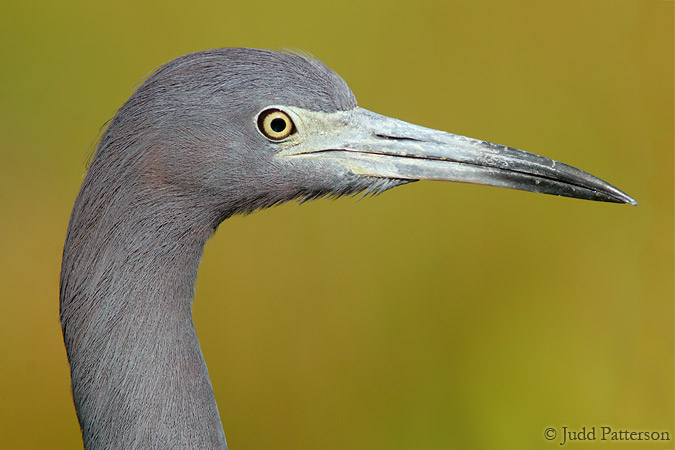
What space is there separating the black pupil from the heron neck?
12.2 inches

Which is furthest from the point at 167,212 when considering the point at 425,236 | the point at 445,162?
the point at 425,236

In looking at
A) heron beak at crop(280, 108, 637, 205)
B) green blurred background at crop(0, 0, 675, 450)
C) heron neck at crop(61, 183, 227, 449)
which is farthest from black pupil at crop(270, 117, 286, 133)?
green blurred background at crop(0, 0, 675, 450)

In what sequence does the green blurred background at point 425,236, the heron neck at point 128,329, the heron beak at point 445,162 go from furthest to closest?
the green blurred background at point 425,236, the heron beak at point 445,162, the heron neck at point 128,329

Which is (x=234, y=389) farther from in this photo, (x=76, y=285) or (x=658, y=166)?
(x=658, y=166)

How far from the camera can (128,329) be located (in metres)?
1.73

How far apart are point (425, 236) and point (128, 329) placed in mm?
2873

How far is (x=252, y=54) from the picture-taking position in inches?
71.7

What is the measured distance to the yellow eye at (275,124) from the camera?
1.80 meters

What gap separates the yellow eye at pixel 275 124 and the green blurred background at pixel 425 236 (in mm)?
2384

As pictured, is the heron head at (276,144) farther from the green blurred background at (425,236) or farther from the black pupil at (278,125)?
the green blurred background at (425,236)

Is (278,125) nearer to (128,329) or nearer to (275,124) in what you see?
(275,124)

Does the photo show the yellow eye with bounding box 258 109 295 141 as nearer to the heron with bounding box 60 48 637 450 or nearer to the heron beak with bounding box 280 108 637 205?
the heron with bounding box 60 48 637 450

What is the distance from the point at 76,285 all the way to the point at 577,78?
3.57 m

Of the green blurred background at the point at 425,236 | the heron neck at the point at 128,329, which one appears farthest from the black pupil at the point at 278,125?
the green blurred background at the point at 425,236
